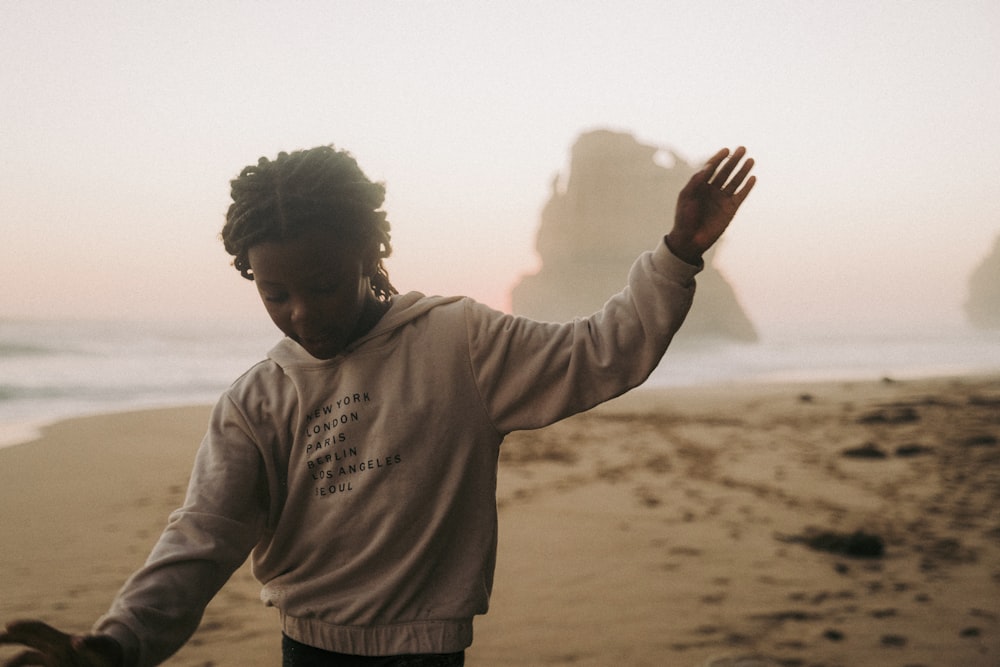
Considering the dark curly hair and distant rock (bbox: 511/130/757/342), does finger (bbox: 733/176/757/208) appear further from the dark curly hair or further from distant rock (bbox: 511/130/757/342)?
distant rock (bbox: 511/130/757/342)

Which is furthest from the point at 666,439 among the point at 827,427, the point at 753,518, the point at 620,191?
the point at 620,191

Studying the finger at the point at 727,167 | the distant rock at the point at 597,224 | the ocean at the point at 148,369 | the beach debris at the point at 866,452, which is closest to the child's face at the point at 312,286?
the finger at the point at 727,167

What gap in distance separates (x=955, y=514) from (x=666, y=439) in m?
3.61

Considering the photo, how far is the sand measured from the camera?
9.96ft

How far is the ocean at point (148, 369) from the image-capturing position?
11.1 meters

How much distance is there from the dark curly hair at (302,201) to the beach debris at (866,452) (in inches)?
232

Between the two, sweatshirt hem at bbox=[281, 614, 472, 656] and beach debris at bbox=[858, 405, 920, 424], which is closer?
sweatshirt hem at bbox=[281, 614, 472, 656]

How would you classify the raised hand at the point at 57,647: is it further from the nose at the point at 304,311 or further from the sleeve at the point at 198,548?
the nose at the point at 304,311

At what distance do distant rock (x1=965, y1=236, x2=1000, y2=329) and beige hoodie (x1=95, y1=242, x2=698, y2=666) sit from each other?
303 ft

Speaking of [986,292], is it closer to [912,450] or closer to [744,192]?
[912,450]

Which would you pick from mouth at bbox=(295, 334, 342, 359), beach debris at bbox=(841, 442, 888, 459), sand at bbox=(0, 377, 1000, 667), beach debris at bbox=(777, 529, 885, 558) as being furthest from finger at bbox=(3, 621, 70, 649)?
beach debris at bbox=(841, 442, 888, 459)

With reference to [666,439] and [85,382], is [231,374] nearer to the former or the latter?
[85,382]

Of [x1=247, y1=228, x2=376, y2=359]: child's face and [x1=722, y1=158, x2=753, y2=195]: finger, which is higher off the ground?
[x1=722, y1=158, x2=753, y2=195]: finger

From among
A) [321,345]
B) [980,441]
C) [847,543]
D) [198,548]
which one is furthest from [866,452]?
[198,548]
